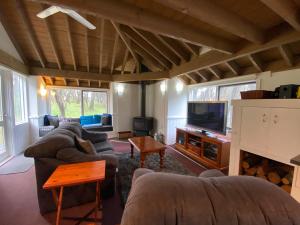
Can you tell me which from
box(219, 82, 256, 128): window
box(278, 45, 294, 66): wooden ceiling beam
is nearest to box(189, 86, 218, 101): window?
box(219, 82, 256, 128): window

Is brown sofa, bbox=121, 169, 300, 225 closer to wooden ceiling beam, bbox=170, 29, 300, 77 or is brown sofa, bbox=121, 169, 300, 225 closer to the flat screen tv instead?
wooden ceiling beam, bbox=170, 29, 300, 77

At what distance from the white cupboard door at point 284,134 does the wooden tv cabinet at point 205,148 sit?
1.11m

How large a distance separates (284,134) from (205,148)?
1.76m

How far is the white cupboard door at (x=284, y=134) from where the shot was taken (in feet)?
5.66

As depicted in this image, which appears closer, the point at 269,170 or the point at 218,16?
the point at 218,16

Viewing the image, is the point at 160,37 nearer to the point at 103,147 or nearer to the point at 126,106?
the point at 103,147

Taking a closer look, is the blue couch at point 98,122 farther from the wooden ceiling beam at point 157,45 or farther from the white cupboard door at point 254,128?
the white cupboard door at point 254,128

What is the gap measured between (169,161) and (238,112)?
1861 mm

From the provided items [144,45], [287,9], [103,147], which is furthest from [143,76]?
[287,9]

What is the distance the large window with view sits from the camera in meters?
3.40

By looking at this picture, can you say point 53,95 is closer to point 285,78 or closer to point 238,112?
point 238,112

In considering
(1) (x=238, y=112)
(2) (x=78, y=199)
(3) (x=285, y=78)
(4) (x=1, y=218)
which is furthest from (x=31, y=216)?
(3) (x=285, y=78)

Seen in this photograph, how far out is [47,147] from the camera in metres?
1.81

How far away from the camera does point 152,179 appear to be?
2.42 ft
